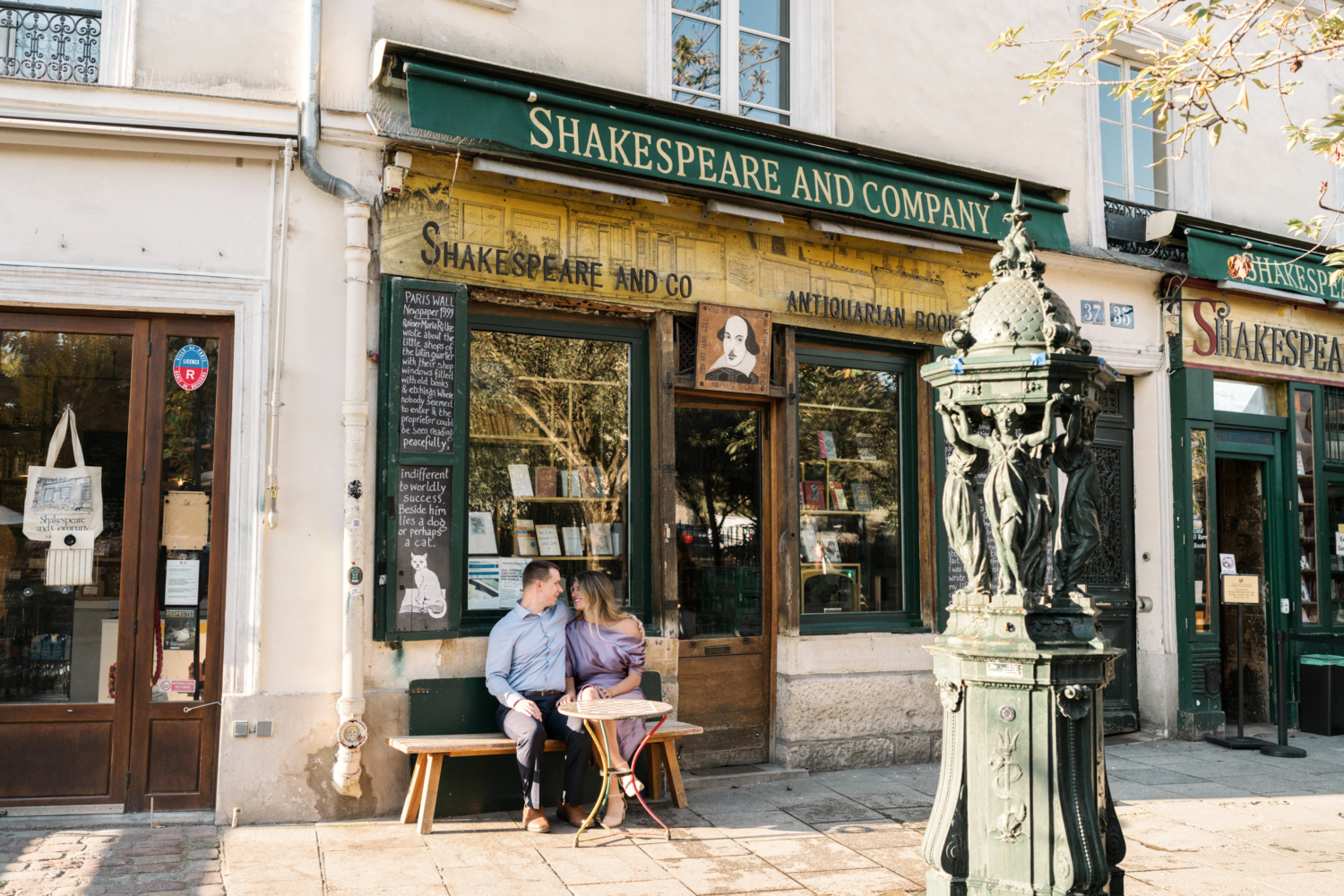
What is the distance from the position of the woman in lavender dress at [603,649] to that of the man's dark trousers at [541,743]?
0.51ft

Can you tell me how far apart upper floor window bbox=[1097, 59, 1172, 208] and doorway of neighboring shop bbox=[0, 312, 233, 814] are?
25.1 feet

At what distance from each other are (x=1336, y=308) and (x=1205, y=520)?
110 inches

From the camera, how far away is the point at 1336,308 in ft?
34.3

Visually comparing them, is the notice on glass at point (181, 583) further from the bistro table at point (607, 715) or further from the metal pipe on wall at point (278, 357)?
the bistro table at point (607, 715)

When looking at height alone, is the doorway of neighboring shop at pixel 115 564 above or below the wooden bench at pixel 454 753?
above

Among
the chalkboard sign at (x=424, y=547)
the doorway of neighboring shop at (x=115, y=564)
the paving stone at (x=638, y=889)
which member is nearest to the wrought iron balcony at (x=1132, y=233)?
the chalkboard sign at (x=424, y=547)

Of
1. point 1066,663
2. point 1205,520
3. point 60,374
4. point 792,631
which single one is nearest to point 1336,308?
point 1205,520

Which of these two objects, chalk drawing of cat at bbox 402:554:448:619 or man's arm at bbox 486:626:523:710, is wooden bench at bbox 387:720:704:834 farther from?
chalk drawing of cat at bbox 402:554:448:619

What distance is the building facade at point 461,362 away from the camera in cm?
587

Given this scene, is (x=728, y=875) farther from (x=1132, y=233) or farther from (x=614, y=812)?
(x=1132, y=233)

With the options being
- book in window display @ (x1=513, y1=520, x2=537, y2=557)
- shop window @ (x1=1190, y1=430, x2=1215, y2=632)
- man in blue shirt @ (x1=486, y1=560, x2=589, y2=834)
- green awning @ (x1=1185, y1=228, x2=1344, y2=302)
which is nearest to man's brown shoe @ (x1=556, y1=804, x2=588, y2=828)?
man in blue shirt @ (x1=486, y1=560, x2=589, y2=834)

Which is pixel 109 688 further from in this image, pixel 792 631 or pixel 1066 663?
pixel 1066 663

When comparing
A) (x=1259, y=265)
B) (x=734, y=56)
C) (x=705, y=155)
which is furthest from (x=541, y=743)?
(x=1259, y=265)

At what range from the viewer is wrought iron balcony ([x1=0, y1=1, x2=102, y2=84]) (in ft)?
19.2
